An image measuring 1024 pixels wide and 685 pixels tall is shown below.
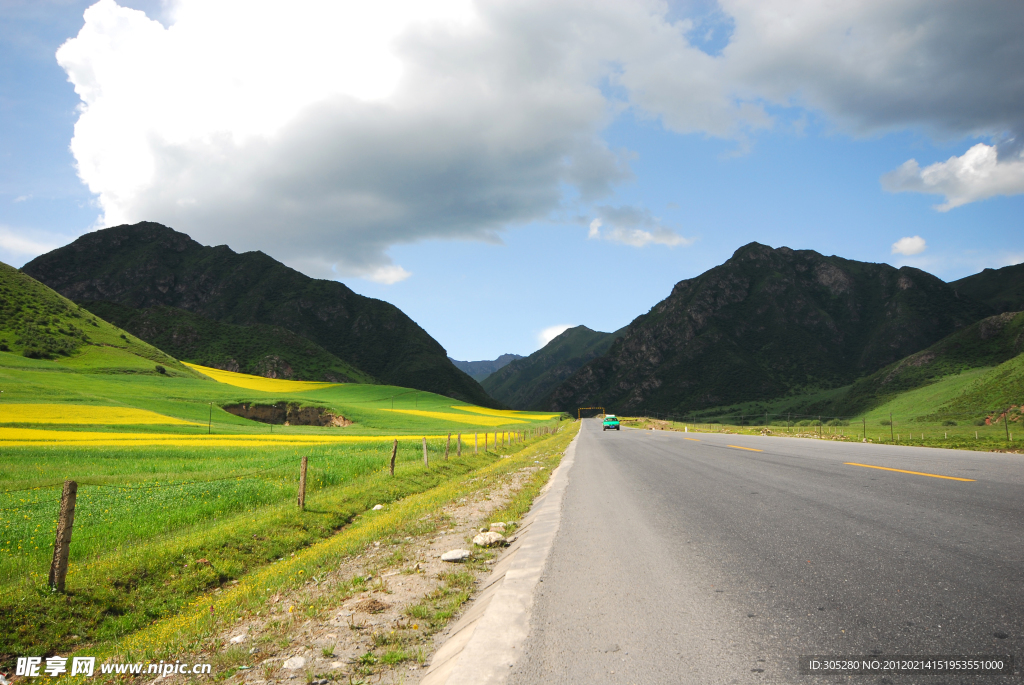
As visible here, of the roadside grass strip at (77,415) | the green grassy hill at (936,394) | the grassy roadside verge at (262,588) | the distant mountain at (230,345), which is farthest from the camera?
the distant mountain at (230,345)

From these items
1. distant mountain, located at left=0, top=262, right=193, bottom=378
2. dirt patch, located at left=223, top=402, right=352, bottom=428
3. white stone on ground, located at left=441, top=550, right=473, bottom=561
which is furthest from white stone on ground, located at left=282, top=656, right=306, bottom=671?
distant mountain, located at left=0, top=262, right=193, bottom=378

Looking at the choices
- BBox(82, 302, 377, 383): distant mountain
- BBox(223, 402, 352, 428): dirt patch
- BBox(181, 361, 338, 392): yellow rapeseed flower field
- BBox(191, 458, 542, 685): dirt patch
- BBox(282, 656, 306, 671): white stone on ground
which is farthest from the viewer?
BBox(82, 302, 377, 383): distant mountain

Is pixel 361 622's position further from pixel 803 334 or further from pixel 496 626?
pixel 803 334

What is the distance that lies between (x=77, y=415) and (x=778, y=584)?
48.8 meters

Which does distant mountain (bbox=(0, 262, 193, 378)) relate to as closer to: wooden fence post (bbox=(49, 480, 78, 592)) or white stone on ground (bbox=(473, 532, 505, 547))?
wooden fence post (bbox=(49, 480, 78, 592))

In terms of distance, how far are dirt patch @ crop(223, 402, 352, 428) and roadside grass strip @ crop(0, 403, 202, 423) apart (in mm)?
19169

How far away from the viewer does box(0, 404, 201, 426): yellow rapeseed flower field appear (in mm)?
34625

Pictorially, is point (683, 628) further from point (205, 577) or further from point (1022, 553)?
point (205, 577)

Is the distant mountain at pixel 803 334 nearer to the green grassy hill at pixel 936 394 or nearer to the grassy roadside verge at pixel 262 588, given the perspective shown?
the green grassy hill at pixel 936 394

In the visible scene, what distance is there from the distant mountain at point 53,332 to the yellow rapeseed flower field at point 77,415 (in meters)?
42.8

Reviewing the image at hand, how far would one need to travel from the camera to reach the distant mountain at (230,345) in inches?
5797

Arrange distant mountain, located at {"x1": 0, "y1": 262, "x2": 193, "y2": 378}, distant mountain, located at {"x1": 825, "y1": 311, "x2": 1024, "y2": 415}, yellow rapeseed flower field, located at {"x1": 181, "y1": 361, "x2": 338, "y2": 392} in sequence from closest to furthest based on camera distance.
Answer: distant mountain, located at {"x1": 0, "y1": 262, "x2": 193, "y2": 378} < yellow rapeseed flower field, located at {"x1": 181, "y1": 361, "x2": 338, "y2": 392} < distant mountain, located at {"x1": 825, "y1": 311, "x2": 1024, "y2": 415}

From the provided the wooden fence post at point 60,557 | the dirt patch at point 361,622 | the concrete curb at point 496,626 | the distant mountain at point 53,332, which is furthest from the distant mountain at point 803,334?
the wooden fence post at point 60,557

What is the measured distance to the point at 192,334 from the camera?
15650 cm
